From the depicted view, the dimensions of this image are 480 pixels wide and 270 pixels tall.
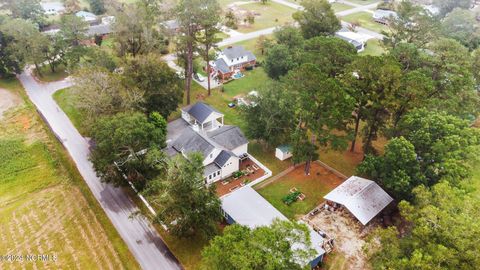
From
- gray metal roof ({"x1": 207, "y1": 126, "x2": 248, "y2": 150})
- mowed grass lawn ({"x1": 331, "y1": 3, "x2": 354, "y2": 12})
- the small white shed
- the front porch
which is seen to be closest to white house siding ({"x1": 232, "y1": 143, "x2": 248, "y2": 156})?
gray metal roof ({"x1": 207, "y1": 126, "x2": 248, "y2": 150})

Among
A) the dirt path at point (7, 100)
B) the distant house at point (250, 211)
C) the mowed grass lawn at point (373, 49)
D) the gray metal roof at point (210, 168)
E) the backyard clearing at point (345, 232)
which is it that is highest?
the distant house at point (250, 211)

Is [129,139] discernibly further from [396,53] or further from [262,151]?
[396,53]

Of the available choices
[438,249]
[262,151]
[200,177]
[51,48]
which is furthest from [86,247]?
[51,48]

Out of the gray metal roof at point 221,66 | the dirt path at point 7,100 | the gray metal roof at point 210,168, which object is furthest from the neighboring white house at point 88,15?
the gray metal roof at point 210,168

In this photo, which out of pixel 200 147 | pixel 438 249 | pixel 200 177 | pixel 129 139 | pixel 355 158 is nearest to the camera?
pixel 438 249

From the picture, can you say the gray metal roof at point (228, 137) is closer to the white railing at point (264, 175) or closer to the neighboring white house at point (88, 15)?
the white railing at point (264, 175)
